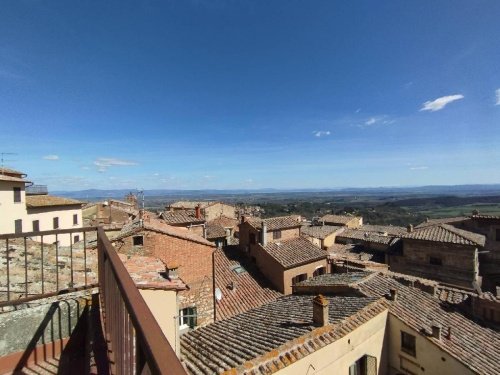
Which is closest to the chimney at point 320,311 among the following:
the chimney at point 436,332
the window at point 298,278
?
the chimney at point 436,332

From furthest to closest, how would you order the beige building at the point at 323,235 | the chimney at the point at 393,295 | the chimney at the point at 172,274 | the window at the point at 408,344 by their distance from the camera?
the beige building at the point at 323,235
the chimney at the point at 393,295
the window at the point at 408,344
the chimney at the point at 172,274

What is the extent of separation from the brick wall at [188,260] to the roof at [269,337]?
355cm

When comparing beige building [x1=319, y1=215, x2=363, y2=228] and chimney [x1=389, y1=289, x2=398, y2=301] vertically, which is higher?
chimney [x1=389, y1=289, x2=398, y2=301]

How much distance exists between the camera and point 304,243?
2259 centimetres

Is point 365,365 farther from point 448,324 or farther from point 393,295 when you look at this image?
point 448,324

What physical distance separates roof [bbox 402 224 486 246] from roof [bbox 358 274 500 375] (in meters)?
12.8

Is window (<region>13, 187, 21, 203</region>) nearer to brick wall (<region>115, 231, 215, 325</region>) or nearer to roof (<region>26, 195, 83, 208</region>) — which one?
roof (<region>26, 195, 83, 208</region>)

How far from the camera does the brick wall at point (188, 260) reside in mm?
14406

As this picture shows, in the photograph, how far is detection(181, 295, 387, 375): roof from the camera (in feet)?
A: 23.9

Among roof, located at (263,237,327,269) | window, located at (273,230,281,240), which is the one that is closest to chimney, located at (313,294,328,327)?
roof, located at (263,237,327,269)

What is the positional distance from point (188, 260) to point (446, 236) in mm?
20476

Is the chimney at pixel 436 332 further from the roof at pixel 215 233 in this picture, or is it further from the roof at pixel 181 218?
the roof at pixel 215 233

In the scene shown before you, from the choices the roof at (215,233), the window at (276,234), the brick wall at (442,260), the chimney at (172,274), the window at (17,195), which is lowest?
the brick wall at (442,260)

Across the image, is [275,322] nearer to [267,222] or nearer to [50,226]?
[267,222]
